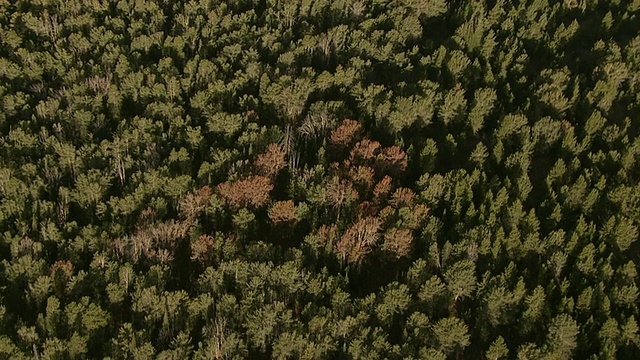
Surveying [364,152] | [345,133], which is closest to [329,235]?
[364,152]

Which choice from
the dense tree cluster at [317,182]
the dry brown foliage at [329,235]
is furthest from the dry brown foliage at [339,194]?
the dry brown foliage at [329,235]

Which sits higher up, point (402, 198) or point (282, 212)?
point (402, 198)

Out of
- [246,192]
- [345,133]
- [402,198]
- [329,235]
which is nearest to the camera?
[329,235]

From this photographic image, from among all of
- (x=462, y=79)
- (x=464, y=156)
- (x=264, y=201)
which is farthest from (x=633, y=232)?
(x=264, y=201)

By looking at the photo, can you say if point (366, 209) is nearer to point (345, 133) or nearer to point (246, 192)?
point (345, 133)

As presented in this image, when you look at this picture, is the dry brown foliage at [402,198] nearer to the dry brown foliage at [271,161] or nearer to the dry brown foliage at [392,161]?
the dry brown foliage at [392,161]

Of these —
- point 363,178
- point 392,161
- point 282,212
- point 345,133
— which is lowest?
point 282,212
